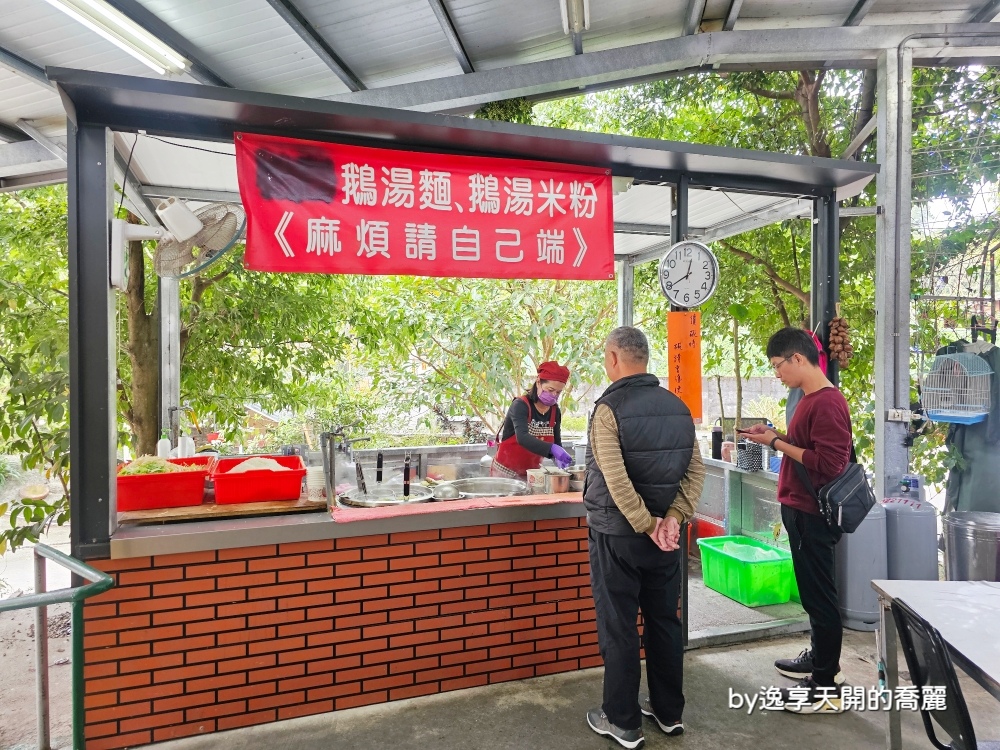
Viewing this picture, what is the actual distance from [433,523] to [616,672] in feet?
4.10

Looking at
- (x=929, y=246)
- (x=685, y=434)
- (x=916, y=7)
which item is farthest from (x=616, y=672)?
(x=916, y=7)

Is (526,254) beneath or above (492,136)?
beneath

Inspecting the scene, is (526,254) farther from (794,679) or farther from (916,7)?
(916,7)

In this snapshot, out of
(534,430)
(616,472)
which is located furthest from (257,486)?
(534,430)

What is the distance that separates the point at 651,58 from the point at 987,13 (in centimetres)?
277

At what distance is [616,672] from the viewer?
3.11 m

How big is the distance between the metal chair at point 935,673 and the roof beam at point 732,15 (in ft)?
14.9

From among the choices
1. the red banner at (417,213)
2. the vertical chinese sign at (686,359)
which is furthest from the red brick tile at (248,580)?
the vertical chinese sign at (686,359)

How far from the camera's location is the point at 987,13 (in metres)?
5.14

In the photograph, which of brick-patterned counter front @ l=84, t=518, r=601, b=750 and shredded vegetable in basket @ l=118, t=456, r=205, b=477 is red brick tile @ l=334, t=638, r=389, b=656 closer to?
brick-patterned counter front @ l=84, t=518, r=601, b=750

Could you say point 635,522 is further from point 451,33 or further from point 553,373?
point 451,33

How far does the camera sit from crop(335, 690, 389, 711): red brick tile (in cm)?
346

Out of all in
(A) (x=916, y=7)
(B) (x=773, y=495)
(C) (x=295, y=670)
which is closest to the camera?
(C) (x=295, y=670)

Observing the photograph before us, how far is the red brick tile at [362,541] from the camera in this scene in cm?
343
